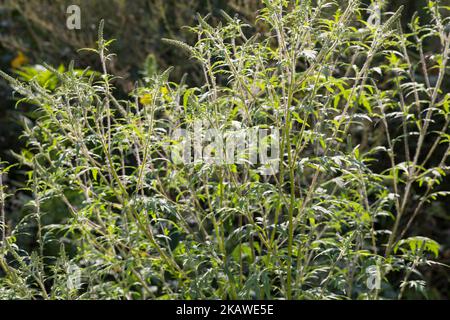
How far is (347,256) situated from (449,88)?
2842 millimetres

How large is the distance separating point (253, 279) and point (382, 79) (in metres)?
2.84

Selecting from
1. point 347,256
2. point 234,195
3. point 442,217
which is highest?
point 234,195

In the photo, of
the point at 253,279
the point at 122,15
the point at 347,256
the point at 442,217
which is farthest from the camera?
the point at 122,15

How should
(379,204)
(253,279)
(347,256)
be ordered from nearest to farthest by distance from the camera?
1. (253,279)
2. (347,256)
3. (379,204)

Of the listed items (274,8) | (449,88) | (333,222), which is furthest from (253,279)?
(449,88)

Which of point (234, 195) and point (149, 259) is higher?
point (234, 195)

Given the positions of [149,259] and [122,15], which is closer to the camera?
[149,259]

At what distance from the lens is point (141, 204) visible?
2734mm

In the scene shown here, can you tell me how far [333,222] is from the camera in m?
3.09

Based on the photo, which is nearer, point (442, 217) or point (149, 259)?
point (149, 259)

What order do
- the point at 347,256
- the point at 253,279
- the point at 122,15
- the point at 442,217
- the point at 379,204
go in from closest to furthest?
1. the point at 253,279
2. the point at 347,256
3. the point at 379,204
4. the point at 442,217
5. the point at 122,15

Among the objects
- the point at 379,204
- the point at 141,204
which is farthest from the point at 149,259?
the point at 379,204
